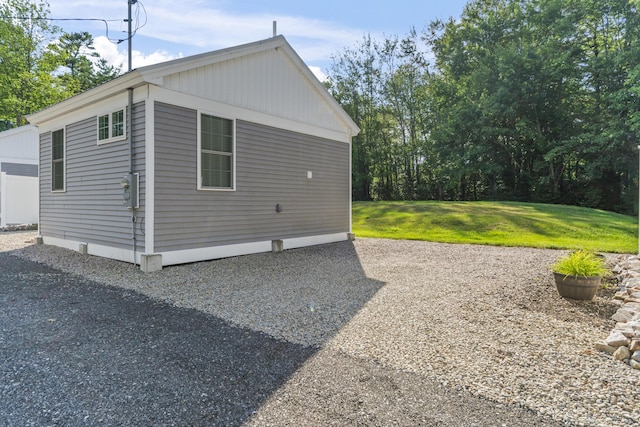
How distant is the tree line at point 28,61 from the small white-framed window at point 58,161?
11.8 m

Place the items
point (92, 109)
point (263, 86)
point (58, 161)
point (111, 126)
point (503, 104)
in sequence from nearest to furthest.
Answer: point (111, 126)
point (92, 109)
point (263, 86)
point (58, 161)
point (503, 104)

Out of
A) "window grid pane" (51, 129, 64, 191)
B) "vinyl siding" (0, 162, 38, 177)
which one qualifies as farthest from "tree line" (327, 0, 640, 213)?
"window grid pane" (51, 129, 64, 191)

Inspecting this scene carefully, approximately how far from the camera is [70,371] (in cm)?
264

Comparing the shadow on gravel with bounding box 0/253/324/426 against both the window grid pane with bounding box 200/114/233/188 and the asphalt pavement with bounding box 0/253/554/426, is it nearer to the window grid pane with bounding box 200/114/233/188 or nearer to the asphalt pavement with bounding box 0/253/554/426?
the asphalt pavement with bounding box 0/253/554/426

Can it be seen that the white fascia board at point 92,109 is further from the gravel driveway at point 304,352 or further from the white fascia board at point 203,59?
the gravel driveway at point 304,352

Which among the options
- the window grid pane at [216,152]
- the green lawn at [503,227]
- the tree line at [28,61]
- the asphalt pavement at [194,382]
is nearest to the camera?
the asphalt pavement at [194,382]

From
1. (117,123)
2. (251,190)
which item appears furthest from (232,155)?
(117,123)

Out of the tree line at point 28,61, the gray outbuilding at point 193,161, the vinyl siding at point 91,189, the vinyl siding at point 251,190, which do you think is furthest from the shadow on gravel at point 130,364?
the tree line at point 28,61

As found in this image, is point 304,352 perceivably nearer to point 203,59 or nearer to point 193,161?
point 193,161

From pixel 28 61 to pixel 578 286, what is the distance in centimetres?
2543

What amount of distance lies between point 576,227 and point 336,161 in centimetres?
810

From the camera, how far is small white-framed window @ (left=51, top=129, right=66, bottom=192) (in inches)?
324

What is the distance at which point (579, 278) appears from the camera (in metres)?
4.38

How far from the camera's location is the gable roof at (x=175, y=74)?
5.85 meters
